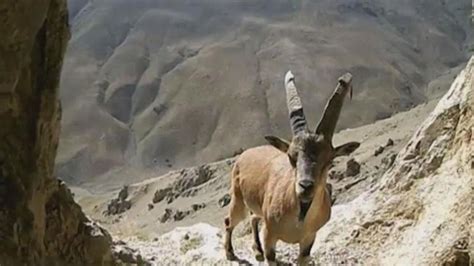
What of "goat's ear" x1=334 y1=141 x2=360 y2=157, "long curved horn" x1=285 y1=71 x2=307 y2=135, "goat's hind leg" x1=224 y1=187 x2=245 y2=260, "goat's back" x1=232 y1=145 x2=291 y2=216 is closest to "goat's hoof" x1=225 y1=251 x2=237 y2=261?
"goat's hind leg" x1=224 y1=187 x2=245 y2=260

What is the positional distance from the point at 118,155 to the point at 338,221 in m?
54.6

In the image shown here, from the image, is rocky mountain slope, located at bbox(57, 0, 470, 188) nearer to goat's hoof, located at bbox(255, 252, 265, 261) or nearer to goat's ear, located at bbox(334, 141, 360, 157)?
goat's hoof, located at bbox(255, 252, 265, 261)

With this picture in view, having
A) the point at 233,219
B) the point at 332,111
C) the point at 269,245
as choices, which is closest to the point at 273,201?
the point at 269,245

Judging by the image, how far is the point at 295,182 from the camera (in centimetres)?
1135

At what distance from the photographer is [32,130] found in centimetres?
802

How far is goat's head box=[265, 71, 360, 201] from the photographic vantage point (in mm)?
11023

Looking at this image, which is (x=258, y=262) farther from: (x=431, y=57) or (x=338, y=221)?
(x=431, y=57)

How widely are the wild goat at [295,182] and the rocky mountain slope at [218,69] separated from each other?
4925 cm

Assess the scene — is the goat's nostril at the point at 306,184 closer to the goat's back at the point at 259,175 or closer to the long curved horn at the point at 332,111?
the long curved horn at the point at 332,111

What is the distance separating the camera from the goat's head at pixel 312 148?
A: 36.2 ft

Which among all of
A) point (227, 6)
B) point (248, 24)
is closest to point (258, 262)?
point (248, 24)

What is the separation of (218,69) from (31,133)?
67.3 metres

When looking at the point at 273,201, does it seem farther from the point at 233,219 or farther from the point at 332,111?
the point at 233,219

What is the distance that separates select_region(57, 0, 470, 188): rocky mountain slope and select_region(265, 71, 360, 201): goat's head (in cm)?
5055
